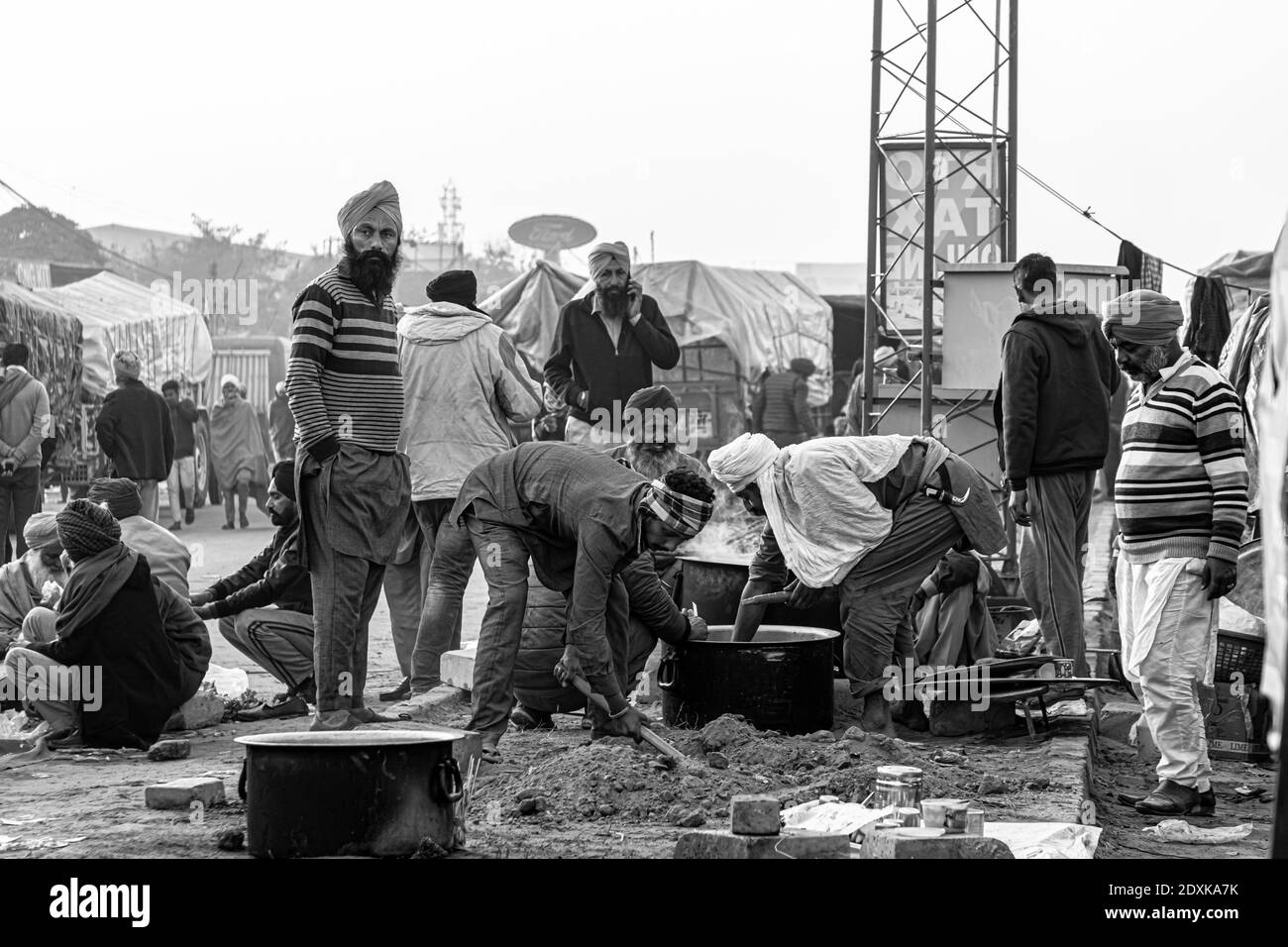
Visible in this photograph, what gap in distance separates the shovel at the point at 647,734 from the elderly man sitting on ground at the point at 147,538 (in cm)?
288

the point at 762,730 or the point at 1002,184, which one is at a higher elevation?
the point at 1002,184

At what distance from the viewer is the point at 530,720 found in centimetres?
701

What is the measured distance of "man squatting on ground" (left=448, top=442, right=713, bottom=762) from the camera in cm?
590

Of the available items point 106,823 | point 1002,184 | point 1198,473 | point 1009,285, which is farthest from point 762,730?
point 1002,184

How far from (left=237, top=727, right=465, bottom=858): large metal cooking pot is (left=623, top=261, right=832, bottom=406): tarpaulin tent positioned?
16.8 meters

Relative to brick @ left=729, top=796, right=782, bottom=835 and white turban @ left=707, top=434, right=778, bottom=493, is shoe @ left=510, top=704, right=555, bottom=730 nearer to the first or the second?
white turban @ left=707, top=434, right=778, bottom=493

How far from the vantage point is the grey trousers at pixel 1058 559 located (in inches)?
298

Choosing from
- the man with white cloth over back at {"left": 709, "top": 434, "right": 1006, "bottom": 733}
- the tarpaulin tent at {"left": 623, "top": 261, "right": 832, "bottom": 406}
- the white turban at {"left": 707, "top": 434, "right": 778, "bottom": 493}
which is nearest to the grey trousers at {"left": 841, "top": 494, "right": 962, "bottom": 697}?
the man with white cloth over back at {"left": 709, "top": 434, "right": 1006, "bottom": 733}

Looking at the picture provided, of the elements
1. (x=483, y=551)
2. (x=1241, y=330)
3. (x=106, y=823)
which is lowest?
(x=106, y=823)

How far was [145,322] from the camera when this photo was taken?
826 inches

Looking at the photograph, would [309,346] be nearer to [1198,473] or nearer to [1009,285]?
[1198,473]

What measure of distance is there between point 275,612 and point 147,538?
881 millimetres

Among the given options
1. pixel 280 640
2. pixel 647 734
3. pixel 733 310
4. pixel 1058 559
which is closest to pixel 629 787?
pixel 647 734
